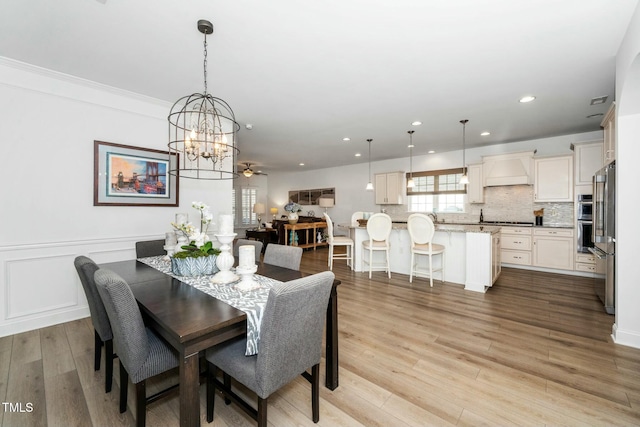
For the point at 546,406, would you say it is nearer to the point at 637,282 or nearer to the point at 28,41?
the point at 637,282

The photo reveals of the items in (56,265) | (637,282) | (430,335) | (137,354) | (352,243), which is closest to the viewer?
(137,354)

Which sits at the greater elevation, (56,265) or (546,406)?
(56,265)

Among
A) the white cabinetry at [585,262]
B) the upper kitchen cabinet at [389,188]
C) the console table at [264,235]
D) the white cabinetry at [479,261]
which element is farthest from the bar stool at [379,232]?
the console table at [264,235]

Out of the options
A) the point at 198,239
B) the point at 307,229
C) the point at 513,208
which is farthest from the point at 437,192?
the point at 198,239

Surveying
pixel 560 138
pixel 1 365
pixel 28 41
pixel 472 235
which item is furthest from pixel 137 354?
pixel 560 138

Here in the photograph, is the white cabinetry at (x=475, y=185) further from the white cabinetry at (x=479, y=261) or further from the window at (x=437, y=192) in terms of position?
the white cabinetry at (x=479, y=261)

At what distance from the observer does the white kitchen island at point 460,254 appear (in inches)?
150

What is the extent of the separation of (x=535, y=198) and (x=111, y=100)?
6956 mm

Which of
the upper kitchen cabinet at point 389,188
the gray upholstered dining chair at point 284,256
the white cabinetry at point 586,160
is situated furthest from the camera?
the upper kitchen cabinet at point 389,188

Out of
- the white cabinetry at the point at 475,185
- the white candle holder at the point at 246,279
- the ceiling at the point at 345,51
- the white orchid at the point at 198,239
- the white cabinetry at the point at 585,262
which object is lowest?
the white cabinetry at the point at 585,262

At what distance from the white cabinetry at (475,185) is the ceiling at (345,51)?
6.33 ft

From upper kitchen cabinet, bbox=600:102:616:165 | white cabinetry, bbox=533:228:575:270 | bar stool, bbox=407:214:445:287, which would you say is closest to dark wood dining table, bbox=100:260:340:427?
bar stool, bbox=407:214:445:287

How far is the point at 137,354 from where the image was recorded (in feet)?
4.41

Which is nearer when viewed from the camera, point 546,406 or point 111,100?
point 546,406
